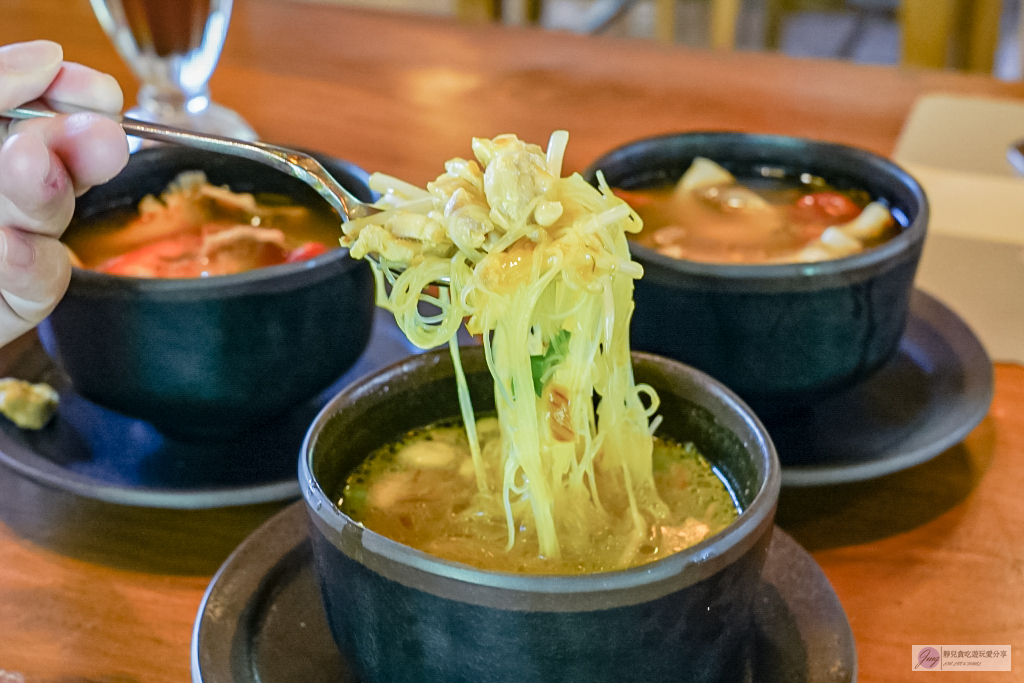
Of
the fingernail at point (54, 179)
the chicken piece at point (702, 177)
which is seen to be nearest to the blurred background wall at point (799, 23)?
the chicken piece at point (702, 177)

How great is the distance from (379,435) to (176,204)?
1.52ft

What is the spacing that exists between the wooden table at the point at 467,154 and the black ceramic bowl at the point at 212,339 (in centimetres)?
10

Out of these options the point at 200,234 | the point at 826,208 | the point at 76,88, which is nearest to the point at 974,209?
the point at 826,208

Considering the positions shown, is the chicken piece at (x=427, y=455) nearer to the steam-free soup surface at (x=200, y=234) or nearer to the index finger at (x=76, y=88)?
the steam-free soup surface at (x=200, y=234)

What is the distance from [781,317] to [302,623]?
18.0 inches

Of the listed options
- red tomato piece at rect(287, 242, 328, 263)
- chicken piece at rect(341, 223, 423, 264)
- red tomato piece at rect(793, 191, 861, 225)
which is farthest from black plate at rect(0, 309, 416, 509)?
red tomato piece at rect(793, 191, 861, 225)

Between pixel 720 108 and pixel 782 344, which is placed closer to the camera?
pixel 782 344

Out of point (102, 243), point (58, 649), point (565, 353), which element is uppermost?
point (565, 353)

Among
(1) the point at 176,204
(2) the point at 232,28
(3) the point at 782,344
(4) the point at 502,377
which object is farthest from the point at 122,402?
(2) the point at 232,28

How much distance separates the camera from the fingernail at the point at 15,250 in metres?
0.73

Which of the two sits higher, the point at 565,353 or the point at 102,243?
the point at 565,353

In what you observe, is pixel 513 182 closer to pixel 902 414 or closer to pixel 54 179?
pixel 54 179

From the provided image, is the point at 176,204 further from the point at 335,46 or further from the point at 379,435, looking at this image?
the point at 335,46

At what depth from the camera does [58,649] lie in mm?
744
